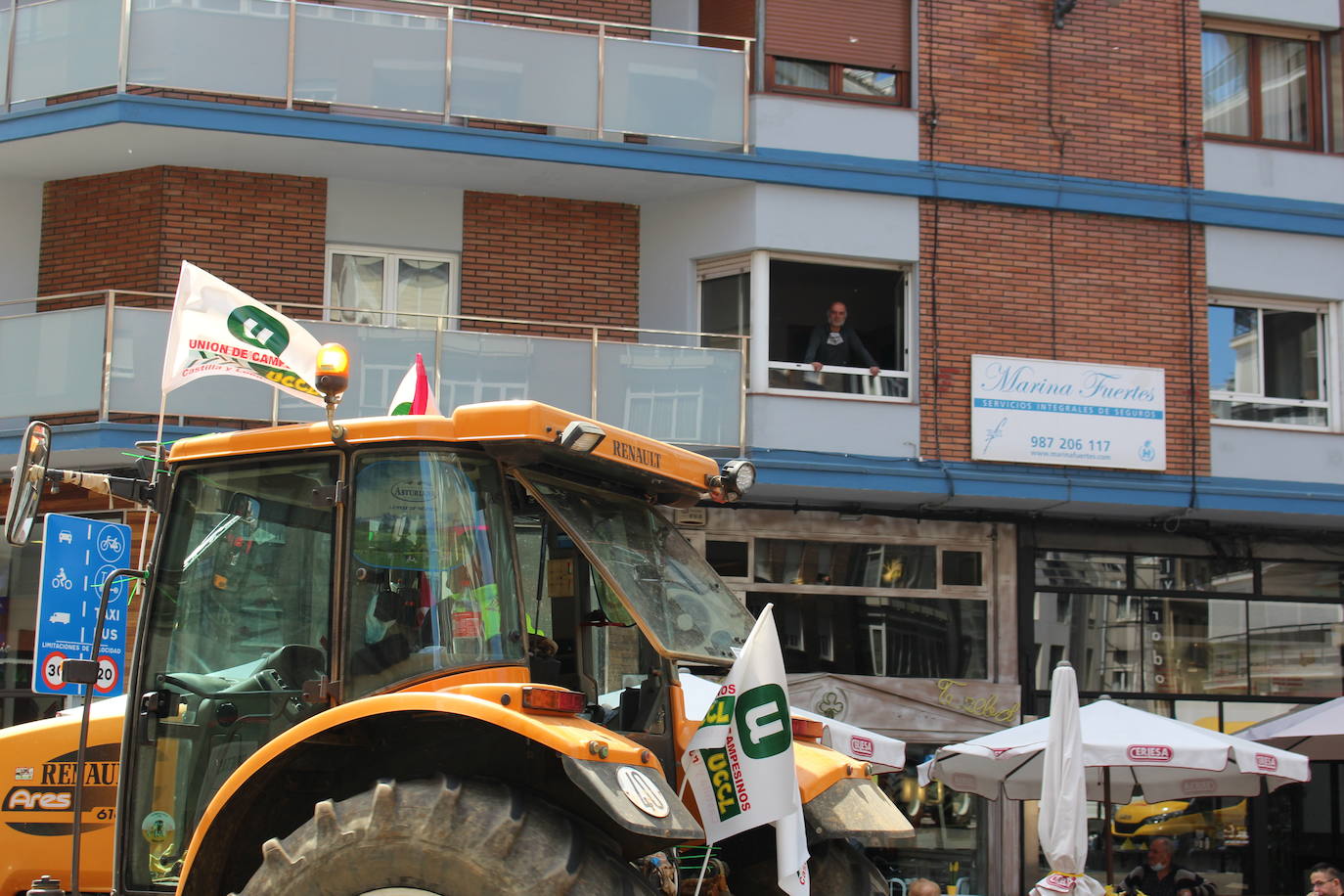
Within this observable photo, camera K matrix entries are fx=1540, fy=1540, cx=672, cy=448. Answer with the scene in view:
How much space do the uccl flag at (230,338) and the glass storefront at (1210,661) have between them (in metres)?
11.1

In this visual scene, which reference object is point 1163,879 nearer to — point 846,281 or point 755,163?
point 846,281

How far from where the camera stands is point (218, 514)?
216 inches

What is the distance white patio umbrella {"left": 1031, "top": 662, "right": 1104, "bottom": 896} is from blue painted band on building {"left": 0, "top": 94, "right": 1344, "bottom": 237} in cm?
667

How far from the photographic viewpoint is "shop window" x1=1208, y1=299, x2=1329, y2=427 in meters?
16.7

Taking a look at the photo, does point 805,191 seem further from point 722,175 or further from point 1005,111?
point 1005,111

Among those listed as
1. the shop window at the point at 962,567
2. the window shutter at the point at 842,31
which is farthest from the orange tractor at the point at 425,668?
the window shutter at the point at 842,31

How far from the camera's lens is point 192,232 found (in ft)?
49.0

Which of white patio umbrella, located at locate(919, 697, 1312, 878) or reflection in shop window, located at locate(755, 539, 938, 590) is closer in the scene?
white patio umbrella, located at locate(919, 697, 1312, 878)

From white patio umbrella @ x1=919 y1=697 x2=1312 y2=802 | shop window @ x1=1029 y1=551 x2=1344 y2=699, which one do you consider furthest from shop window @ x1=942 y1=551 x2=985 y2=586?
white patio umbrella @ x1=919 y1=697 x2=1312 y2=802

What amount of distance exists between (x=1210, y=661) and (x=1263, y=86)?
259 inches

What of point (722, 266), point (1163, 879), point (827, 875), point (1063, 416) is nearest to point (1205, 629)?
point (1063, 416)

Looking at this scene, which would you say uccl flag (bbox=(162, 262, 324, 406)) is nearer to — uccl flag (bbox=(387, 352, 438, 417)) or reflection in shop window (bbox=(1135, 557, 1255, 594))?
uccl flag (bbox=(387, 352, 438, 417))

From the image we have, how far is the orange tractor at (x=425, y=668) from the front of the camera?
4.47m

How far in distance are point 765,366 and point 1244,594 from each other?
19.4 ft
